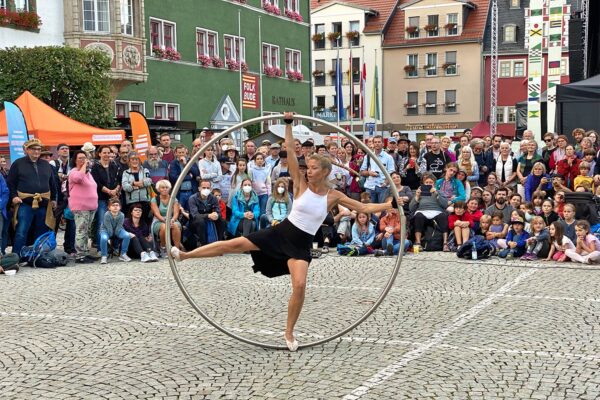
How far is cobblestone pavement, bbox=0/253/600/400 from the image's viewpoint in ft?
19.2

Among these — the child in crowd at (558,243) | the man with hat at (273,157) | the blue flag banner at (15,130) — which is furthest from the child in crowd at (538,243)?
the blue flag banner at (15,130)

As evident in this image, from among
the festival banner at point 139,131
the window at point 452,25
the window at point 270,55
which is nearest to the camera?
the festival banner at point 139,131

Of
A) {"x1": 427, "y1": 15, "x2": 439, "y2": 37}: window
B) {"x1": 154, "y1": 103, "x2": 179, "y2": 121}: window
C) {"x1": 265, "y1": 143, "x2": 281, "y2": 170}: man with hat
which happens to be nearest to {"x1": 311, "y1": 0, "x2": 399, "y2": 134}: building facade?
{"x1": 427, "y1": 15, "x2": 439, "y2": 37}: window

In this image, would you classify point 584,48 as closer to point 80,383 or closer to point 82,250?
point 82,250

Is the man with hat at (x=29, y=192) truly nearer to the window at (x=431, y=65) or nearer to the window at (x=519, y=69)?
the window at (x=431, y=65)

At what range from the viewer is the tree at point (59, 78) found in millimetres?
24516

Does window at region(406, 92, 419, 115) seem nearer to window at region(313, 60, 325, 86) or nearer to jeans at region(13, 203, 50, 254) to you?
window at region(313, 60, 325, 86)

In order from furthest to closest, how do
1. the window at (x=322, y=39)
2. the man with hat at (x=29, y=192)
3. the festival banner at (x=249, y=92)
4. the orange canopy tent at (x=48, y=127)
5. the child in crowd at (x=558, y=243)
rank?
1. the window at (x=322, y=39)
2. the festival banner at (x=249, y=92)
3. the orange canopy tent at (x=48, y=127)
4. the man with hat at (x=29, y=192)
5. the child in crowd at (x=558, y=243)

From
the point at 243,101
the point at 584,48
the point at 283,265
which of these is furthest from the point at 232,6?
the point at 283,265

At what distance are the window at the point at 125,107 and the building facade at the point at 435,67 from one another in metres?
32.8

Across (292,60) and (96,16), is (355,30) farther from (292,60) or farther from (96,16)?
(96,16)

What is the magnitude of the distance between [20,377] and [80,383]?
575mm

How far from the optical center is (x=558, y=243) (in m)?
12.7

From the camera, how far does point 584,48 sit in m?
27.4
